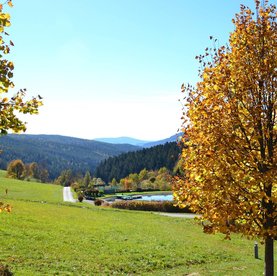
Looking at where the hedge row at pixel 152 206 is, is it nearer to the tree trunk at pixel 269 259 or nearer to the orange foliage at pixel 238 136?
the tree trunk at pixel 269 259

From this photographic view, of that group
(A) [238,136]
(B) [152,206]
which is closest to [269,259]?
(A) [238,136]

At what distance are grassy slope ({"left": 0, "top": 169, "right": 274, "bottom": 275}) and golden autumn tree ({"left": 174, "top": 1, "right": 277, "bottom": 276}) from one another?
461 inches

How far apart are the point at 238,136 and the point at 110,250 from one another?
18827 millimetres

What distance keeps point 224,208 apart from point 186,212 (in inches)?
2370

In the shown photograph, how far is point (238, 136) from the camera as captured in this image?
481 inches

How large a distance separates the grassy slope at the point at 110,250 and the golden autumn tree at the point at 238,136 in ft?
38.4

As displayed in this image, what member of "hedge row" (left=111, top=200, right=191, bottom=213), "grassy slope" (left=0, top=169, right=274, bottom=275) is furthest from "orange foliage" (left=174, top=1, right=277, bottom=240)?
"hedge row" (left=111, top=200, right=191, bottom=213)

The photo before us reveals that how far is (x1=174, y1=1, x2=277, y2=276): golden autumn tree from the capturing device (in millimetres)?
11625

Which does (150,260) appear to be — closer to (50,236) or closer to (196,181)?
(50,236)

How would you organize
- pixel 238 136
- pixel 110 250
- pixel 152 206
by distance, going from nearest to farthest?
pixel 238 136 → pixel 110 250 → pixel 152 206

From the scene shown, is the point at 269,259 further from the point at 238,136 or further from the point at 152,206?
the point at 152,206

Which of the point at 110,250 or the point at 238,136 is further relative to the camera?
the point at 110,250

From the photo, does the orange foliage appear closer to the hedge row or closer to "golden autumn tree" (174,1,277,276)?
"golden autumn tree" (174,1,277,276)

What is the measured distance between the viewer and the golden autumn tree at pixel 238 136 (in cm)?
1162
